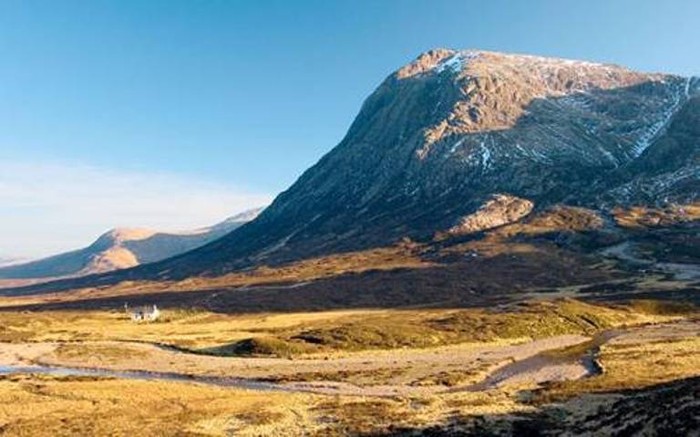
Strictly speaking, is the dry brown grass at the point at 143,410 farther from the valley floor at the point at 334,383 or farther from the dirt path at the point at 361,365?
the dirt path at the point at 361,365

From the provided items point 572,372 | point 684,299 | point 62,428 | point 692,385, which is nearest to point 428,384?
point 572,372

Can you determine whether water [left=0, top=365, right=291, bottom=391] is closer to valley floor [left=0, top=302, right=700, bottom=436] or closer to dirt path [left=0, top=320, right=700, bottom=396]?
dirt path [left=0, top=320, right=700, bottom=396]

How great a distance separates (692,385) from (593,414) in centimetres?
960

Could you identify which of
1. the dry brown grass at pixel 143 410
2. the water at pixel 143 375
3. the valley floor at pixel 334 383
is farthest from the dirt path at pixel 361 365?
the dry brown grass at pixel 143 410

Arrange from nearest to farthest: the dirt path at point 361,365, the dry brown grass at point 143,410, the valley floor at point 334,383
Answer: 1. the dry brown grass at point 143,410
2. the valley floor at point 334,383
3. the dirt path at point 361,365

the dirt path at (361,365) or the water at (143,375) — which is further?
the water at (143,375)

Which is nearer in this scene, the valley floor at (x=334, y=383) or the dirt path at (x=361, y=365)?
the valley floor at (x=334, y=383)

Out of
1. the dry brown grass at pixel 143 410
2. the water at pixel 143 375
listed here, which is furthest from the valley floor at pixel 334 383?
the water at pixel 143 375

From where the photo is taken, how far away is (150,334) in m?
182

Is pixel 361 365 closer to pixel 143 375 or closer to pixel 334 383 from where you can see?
pixel 334 383

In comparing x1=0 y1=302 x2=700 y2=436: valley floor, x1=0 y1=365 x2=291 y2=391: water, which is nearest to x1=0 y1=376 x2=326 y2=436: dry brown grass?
x1=0 y1=302 x2=700 y2=436: valley floor

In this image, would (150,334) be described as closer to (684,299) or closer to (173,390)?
(173,390)


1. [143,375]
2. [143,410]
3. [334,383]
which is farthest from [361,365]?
[143,410]

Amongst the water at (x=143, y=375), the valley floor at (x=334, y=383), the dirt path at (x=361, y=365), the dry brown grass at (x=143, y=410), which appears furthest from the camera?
the water at (x=143, y=375)
